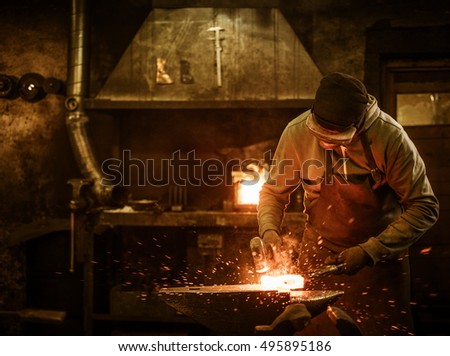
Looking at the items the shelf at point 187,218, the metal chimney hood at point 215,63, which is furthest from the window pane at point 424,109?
the shelf at point 187,218

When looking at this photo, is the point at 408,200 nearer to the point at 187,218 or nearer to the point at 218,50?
the point at 187,218

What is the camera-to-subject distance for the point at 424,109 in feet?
17.8

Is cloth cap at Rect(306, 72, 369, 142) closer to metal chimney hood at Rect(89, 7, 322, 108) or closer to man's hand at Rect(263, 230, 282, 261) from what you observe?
man's hand at Rect(263, 230, 282, 261)

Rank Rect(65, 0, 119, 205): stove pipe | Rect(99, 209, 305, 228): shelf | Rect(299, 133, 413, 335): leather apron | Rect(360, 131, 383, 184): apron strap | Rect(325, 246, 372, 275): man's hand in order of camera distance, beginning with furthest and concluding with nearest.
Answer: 1. Rect(65, 0, 119, 205): stove pipe
2. Rect(99, 209, 305, 228): shelf
3. Rect(299, 133, 413, 335): leather apron
4. Rect(360, 131, 383, 184): apron strap
5. Rect(325, 246, 372, 275): man's hand

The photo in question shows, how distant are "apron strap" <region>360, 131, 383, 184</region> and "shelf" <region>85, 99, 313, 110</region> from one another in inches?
73.3

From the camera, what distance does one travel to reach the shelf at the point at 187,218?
188 inches

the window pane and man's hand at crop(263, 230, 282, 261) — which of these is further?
the window pane

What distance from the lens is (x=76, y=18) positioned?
5.41 metres

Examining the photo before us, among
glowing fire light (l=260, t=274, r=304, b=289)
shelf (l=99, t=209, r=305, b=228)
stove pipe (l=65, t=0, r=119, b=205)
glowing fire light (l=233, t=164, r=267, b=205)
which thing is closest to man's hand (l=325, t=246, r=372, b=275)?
glowing fire light (l=260, t=274, r=304, b=289)

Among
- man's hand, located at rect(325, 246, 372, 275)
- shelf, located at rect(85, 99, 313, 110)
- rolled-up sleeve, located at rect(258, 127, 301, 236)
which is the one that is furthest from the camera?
shelf, located at rect(85, 99, 313, 110)

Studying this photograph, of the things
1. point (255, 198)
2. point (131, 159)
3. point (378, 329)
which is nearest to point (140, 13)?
point (131, 159)

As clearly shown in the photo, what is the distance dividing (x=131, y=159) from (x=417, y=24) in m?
3.55

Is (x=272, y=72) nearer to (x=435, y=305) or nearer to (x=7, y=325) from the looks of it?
(x=435, y=305)

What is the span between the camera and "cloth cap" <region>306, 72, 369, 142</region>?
267 cm
